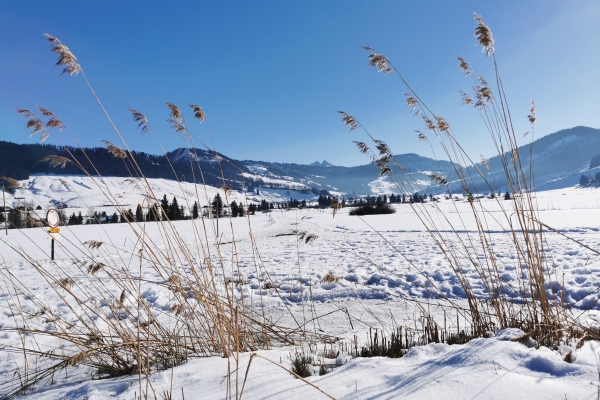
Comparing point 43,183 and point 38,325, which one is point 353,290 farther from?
point 43,183

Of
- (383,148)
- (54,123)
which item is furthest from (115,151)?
(383,148)

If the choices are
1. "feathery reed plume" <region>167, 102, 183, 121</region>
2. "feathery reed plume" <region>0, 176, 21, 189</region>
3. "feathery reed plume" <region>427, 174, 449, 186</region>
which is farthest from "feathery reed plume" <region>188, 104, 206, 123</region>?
"feathery reed plume" <region>427, 174, 449, 186</region>

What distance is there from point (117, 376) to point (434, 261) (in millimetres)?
5858

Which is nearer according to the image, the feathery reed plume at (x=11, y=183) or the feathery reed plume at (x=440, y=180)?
the feathery reed plume at (x=11, y=183)

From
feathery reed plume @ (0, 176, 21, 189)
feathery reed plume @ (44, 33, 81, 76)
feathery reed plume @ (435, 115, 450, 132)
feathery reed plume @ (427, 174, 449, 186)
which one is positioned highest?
feathery reed plume @ (44, 33, 81, 76)

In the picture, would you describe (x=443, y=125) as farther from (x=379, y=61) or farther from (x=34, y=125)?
(x=34, y=125)

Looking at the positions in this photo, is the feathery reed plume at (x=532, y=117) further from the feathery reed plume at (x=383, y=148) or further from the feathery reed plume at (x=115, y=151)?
the feathery reed plume at (x=115, y=151)

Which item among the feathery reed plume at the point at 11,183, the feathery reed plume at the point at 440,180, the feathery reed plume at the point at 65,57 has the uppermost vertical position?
the feathery reed plume at the point at 65,57

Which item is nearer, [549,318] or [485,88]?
[549,318]

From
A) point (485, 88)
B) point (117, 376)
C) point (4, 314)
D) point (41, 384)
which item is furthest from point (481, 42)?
point (4, 314)

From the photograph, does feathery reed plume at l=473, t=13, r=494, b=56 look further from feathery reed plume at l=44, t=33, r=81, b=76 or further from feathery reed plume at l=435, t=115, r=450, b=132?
feathery reed plume at l=44, t=33, r=81, b=76

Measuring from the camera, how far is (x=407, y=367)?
63.7 inches

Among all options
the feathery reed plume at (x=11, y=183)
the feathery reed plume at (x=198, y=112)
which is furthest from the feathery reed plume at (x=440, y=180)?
the feathery reed plume at (x=11, y=183)

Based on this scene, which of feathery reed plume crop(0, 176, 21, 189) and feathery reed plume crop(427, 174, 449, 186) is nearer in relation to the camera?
feathery reed plume crop(0, 176, 21, 189)
